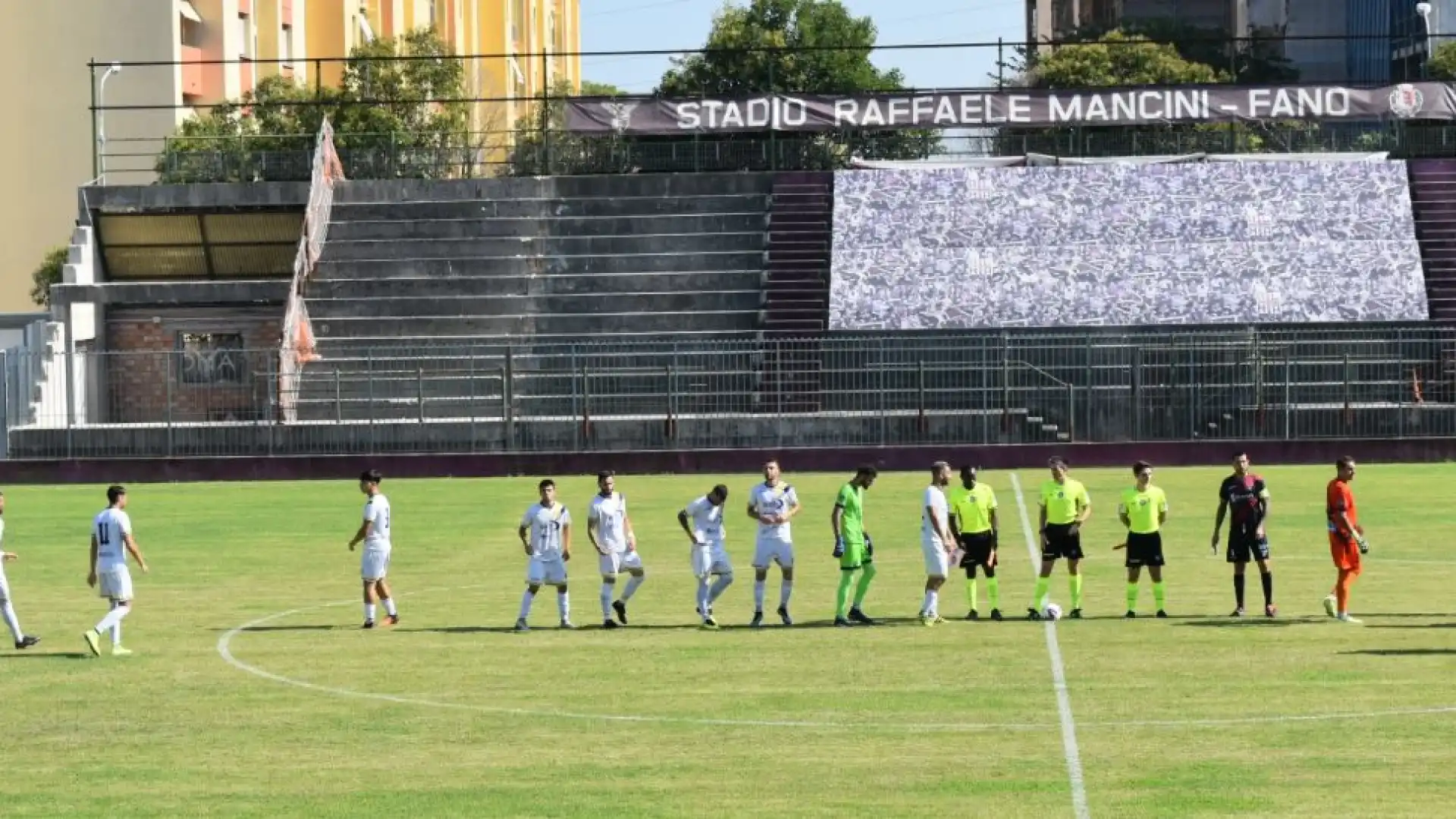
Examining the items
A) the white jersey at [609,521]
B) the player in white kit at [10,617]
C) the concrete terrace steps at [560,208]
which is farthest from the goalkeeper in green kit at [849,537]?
the concrete terrace steps at [560,208]

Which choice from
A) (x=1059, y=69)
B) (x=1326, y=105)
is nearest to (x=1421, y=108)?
(x=1326, y=105)

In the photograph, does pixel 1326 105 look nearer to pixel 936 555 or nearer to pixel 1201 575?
pixel 1201 575

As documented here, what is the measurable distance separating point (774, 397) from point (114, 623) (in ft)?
84.5

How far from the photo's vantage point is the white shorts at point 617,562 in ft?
83.4

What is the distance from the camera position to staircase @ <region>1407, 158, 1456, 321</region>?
54.2m

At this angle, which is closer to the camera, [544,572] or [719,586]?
[544,572]

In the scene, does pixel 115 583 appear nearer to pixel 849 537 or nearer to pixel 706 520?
pixel 706 520

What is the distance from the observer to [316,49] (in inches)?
3484

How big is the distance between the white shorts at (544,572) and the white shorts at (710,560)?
1.42 m

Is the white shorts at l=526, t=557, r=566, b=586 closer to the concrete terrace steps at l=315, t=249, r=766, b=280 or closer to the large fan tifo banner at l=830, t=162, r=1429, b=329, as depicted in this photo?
the large fan tifo banner at l=830, t=162, r=1429, b=329

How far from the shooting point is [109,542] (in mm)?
24031

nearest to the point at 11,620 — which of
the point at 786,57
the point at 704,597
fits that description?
the point at 704,597

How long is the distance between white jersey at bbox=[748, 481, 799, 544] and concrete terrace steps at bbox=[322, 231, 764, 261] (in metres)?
32.3

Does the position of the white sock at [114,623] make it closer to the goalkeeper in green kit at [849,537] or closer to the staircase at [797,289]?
the goalkeeper in green kit at [849,537]
